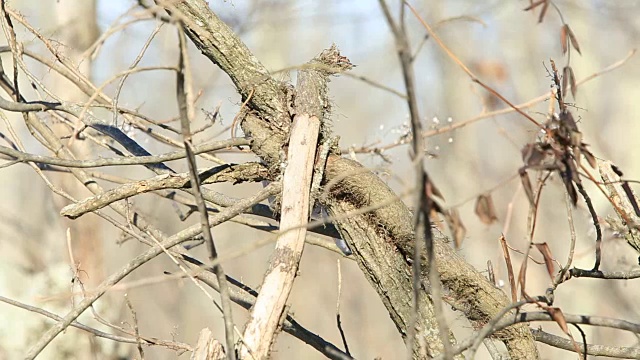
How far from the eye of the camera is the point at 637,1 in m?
9.61

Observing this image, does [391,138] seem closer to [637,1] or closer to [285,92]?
[285,92]

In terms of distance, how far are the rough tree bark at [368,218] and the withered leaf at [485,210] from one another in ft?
2.30

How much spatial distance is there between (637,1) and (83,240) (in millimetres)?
7953

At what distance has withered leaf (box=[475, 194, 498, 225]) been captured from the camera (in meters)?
1.32

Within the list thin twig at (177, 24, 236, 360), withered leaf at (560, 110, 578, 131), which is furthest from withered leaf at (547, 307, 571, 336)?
thin twig at (177, 24, 236, 360)

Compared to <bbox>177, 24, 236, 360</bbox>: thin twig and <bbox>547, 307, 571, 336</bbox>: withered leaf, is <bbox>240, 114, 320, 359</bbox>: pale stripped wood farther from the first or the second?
<bbox>547, 307, 571, 336</bbox>: withered leaf

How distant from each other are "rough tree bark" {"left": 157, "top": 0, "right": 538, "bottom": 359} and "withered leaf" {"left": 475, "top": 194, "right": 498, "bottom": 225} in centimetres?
70

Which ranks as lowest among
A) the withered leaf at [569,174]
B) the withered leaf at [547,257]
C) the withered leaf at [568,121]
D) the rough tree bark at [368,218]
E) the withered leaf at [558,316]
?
the withered leaf at [558,316]

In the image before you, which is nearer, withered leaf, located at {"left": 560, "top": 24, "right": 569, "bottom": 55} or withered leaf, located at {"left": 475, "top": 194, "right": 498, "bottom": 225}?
withered leaf, located at {"left": 475, "top": 194, "right": 498, "bottom": 225}

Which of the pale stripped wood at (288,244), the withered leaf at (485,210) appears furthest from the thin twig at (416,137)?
the pale stripped wood at (288,244)

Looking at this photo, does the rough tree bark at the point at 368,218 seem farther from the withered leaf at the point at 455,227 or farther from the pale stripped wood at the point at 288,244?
the withered leaf at the point at 455,227

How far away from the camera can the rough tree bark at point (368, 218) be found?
2051 mm

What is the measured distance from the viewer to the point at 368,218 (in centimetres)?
207

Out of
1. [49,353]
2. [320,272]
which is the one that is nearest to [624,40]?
[320,272]
